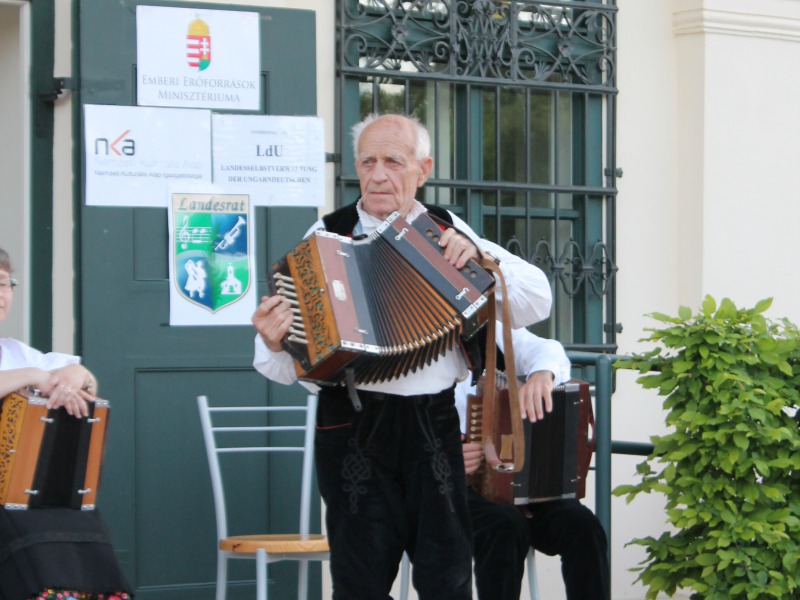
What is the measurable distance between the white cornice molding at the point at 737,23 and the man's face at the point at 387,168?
2809mm

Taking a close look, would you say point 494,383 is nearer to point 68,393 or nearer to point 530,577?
point 530,577

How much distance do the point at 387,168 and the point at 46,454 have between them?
130 centimetres

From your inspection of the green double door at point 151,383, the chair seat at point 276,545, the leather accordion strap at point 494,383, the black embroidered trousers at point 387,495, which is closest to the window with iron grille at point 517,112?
the green double door at point 151,383

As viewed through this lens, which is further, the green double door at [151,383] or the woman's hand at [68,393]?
the green double door at [151,383]

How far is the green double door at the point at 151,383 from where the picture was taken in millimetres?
4758

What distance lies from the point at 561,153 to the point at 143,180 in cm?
192

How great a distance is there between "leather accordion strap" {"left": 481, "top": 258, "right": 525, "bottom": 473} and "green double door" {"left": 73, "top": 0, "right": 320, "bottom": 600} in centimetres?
160

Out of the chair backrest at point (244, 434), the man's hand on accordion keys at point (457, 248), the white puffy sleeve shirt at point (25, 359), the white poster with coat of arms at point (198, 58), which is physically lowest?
the chair backrest at point (244, 434)

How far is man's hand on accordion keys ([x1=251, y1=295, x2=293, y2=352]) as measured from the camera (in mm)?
3129

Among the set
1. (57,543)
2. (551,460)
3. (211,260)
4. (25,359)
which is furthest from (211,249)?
(551,460)

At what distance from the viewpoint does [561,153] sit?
19.2ft

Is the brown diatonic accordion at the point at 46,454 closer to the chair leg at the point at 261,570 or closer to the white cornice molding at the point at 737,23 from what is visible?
the chair leg at the point at 261,570

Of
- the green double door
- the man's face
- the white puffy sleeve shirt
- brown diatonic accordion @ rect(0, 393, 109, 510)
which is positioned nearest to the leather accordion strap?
the man's face

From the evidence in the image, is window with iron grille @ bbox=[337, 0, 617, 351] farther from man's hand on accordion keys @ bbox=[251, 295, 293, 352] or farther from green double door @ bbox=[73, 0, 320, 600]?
man's hand on accordion keys @ bbox=[251, 295, 293, 352]
